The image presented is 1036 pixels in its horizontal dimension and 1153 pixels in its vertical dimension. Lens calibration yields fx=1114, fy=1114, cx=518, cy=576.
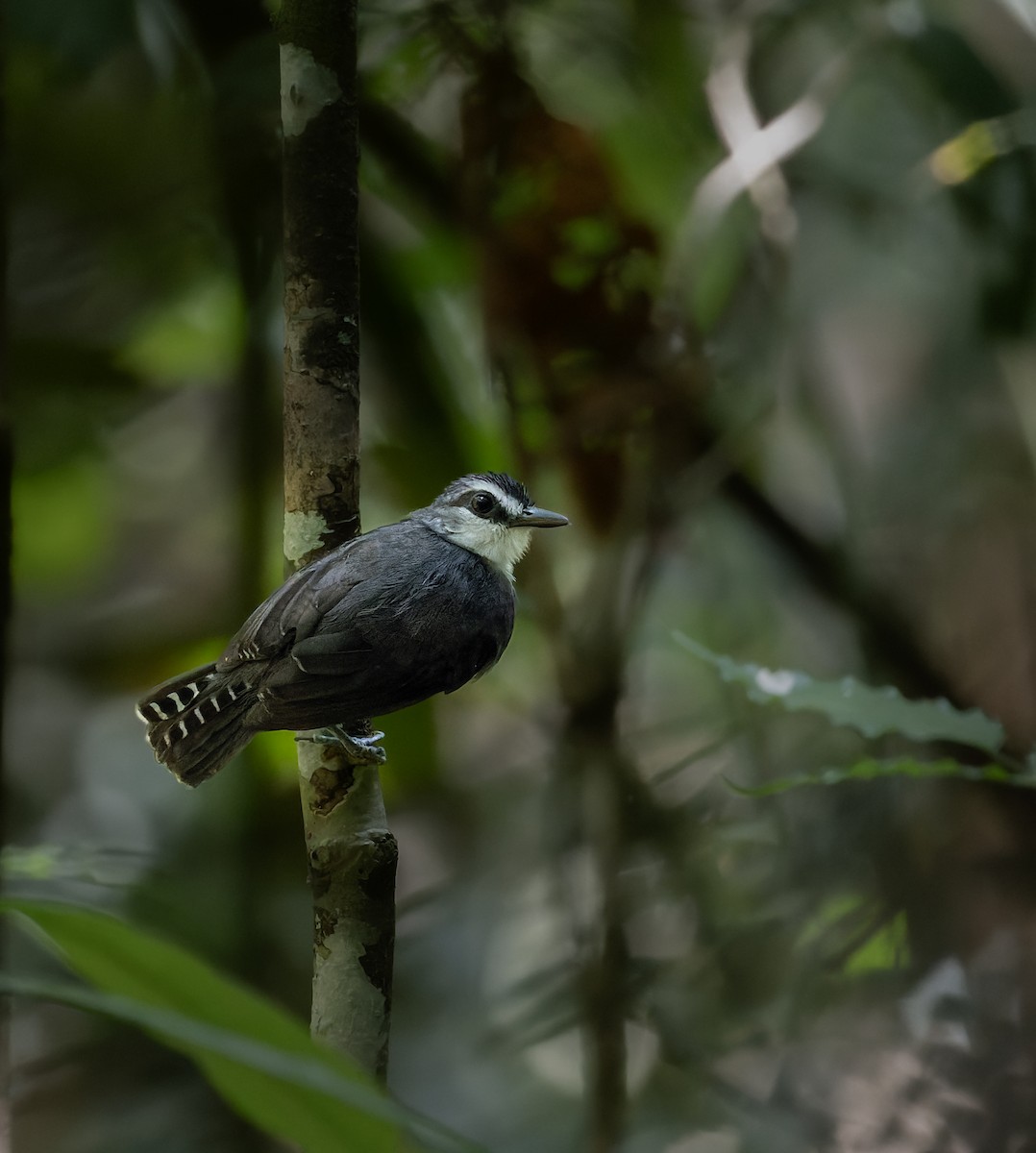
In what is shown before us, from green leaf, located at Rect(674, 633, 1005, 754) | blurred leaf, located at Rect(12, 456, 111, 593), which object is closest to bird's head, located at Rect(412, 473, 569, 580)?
green leaf, located at Rect(674, 633, 1005, 754)

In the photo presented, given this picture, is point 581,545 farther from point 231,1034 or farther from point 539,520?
point 231,1034

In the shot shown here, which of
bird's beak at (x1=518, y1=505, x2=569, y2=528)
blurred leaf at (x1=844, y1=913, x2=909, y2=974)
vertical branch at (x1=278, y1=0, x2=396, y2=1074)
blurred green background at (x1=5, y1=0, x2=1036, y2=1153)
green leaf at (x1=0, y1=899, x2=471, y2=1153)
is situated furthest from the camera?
blurred leaf at (x1=844, y1=913, x2=909, y2=974)

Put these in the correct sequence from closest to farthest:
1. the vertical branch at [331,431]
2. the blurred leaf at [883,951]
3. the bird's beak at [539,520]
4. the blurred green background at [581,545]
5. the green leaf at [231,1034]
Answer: the green leaf at [231,1034], the vertical branch at [331,431], the bird's beak at [539,520], the blurred green background at [581,545], the blurred leaf at [883,951]

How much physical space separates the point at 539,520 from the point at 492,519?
59mm

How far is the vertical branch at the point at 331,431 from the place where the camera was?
2.89ft

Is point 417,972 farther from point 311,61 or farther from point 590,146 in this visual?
point 311,61

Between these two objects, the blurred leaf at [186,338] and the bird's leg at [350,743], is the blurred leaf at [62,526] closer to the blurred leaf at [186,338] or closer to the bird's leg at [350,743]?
the blurred leaf at [186,338]

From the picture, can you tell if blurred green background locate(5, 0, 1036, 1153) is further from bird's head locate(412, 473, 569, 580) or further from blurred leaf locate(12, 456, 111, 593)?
bird's head locate(412, 473, 569, 580)

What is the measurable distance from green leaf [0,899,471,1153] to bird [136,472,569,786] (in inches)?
10.4

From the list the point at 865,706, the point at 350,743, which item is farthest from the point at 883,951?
the point at 350,743

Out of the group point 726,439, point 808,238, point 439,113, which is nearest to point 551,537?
point 726,439

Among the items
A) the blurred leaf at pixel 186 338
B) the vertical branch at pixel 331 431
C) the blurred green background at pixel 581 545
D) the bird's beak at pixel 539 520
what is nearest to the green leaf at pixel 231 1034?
the vertical branch at pixel 331 431

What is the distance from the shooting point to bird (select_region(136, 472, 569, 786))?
95 centimetres

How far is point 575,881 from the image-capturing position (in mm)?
2527
